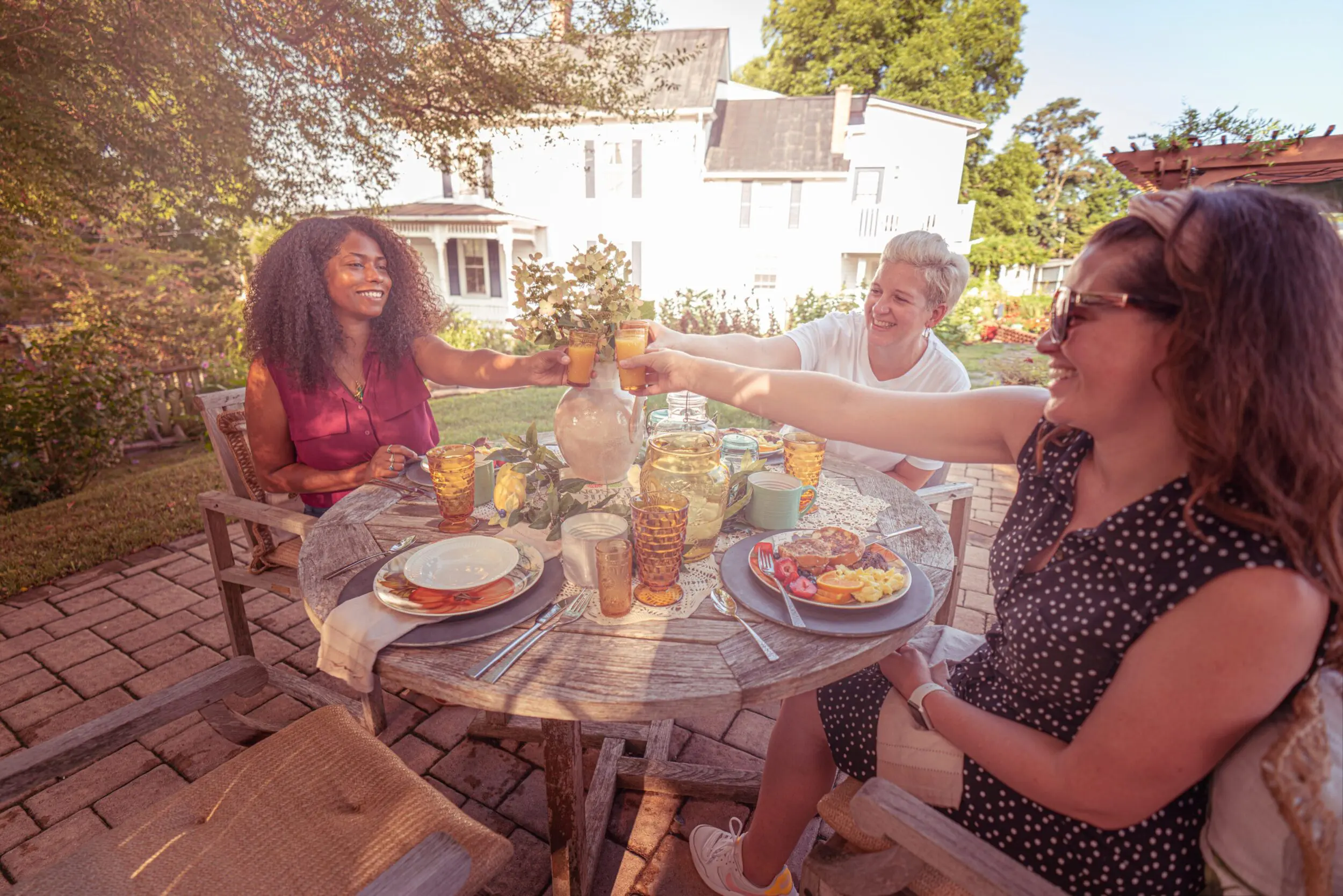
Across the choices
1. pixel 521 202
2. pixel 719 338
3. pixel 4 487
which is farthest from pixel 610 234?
pixel 719 338

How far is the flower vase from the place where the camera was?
1.93 meters

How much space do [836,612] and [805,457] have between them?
0.73 m

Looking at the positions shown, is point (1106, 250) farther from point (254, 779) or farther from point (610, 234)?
point (610, 234)

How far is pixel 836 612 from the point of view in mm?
1373

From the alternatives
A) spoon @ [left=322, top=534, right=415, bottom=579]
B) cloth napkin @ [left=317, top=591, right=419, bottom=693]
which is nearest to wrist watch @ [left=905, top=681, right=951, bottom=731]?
cloth napkin @ [left=317, top=591, right=419, bottom=693]

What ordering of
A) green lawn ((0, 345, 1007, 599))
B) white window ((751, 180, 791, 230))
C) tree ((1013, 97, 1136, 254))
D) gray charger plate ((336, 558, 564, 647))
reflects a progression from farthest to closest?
1. tree ((1013, 97, 1136, 254))
2. white window ((751, 180, 791, 230))
3. green lawn ((0, 345, 1007, 599))
4. gray charger plate ((336, 558, 564, 647))

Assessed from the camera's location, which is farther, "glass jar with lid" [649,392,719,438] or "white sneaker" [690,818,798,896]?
"glass jar with lid" [649,392,719,438]

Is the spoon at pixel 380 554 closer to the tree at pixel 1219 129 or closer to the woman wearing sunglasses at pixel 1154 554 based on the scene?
the woman wearing sunglasses at pixel 1154 554

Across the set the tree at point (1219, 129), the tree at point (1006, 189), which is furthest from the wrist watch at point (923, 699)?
the tree at point (1006, 189)

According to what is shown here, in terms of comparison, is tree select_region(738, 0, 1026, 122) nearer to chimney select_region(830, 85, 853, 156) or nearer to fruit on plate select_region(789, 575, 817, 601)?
chimney select_region(830, 85, 853, 156)

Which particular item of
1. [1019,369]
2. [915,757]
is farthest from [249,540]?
[1019,369]

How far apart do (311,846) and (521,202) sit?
1918 cm

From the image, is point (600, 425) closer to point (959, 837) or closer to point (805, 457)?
point (805, 457)

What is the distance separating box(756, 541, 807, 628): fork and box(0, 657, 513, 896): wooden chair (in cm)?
74
